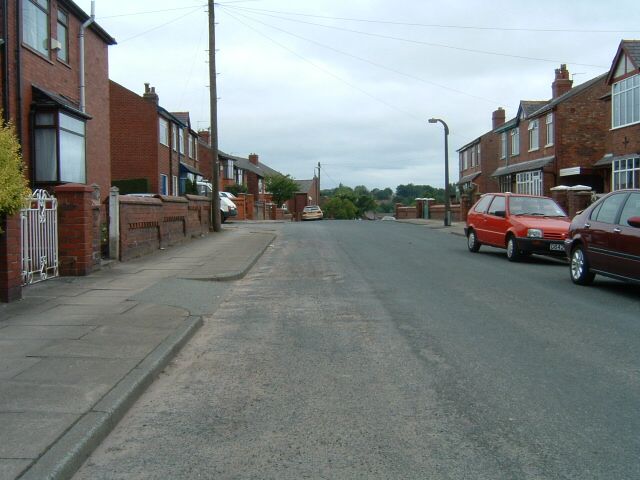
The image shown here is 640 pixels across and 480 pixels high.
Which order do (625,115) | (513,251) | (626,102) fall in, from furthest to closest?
(625,115) → (626,102) → (513,251)

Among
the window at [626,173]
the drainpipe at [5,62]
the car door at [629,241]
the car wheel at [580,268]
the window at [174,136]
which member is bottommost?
the car wheel at [580,268]

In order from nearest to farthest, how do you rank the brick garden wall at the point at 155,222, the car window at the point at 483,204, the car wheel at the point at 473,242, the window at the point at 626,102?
the brick garden wall at the point at 155,222
the car window at the point at 483,204
the car wheel at the point at 473,242
the window at the point at 626,102

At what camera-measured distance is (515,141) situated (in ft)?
133

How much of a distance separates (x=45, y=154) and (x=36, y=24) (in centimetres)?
335

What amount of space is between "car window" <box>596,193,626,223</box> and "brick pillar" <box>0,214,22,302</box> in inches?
357

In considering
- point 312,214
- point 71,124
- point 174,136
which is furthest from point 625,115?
point 312,214

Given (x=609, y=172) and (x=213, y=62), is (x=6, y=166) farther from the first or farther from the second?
(x=609, y=172)

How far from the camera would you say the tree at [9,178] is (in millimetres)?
7516

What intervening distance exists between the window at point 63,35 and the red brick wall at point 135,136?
16080mm

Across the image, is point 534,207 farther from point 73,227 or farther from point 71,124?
point 71,124

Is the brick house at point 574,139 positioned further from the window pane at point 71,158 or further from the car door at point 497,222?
the window pane at point 71,158

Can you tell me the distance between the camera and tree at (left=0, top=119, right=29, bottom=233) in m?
7.52

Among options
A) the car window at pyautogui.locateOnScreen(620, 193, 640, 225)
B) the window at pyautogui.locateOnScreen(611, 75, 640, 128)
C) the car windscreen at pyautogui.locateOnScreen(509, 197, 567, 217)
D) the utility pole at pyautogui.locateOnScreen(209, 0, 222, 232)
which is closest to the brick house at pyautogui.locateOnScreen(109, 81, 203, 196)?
the utility pole at pyautogui.locateOnScreen(209, 0, 222, 232)

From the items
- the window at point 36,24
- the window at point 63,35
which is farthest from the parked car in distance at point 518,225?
the window at point 63,35
